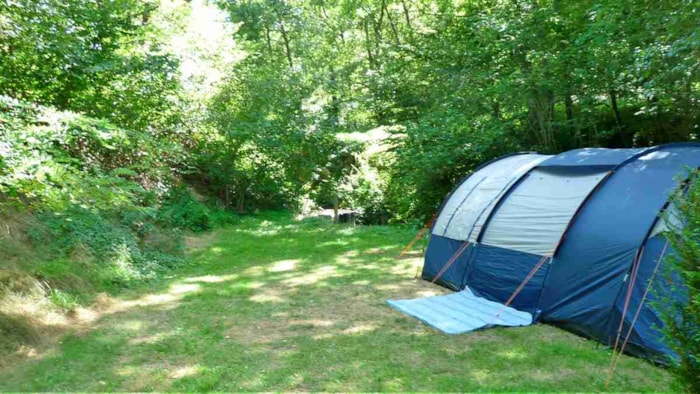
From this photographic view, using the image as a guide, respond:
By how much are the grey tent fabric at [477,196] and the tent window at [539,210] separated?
0.82 ft

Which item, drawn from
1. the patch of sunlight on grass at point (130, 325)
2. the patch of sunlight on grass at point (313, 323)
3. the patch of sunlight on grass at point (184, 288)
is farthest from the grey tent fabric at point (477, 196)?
the patch of sunlight on grass at point (130, 325)

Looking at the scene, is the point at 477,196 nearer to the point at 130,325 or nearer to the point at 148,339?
the point at 148,339

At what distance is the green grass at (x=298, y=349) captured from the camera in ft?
12.9

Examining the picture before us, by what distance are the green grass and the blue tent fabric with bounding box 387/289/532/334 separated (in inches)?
5.5

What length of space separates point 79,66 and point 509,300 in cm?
654

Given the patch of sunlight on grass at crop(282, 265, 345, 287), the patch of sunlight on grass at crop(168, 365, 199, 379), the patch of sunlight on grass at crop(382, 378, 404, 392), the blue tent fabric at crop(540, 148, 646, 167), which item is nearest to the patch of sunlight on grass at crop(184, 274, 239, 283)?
the patch of sunlight on grass at crop(282, 265, 345, 287)

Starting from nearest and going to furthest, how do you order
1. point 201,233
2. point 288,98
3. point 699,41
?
point 699,41 < point 201,233 < point 288,98

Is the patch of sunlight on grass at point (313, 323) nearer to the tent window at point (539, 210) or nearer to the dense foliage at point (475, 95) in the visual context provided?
the tent window at point (539, 210)

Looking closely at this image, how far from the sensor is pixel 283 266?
27.8ft

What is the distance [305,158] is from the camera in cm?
1480

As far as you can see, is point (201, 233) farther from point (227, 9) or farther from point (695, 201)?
point (227, 9)

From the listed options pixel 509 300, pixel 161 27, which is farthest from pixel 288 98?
pixel 509 300

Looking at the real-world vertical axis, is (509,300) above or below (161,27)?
below

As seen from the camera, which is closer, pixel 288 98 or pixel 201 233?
pixel 201 233
